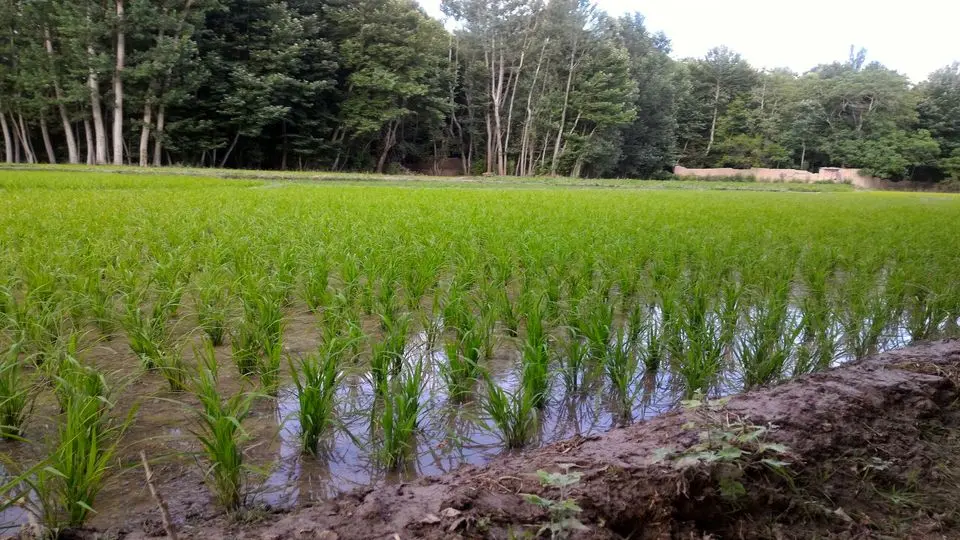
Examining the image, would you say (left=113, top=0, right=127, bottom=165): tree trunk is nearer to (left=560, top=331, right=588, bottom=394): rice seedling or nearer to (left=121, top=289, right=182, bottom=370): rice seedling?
(left=121, top=289, right=182, bottom=370): rice seedling

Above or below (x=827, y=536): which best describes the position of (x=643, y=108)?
above

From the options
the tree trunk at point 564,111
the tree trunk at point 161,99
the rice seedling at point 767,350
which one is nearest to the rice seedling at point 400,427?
the rice seedling at point 767,350

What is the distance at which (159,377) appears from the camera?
2.27 metres

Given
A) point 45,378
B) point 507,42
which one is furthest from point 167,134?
point 45,378

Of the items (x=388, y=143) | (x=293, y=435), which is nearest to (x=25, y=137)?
(x=388, y=143)

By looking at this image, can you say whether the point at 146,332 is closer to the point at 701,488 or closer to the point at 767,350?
the point at 701,488

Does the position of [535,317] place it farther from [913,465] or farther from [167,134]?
[167,134]

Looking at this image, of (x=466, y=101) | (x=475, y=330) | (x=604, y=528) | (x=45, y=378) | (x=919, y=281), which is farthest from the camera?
(x=466, y=101)

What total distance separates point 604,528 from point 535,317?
48.3 inches

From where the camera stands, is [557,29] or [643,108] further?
[643,108]

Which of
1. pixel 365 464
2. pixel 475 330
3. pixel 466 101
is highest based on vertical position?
pixel 466 101

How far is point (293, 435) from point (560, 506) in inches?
41.6

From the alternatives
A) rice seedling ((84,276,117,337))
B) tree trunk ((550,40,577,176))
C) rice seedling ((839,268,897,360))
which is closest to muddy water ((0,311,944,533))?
rice seedling ((84,276,117,337))

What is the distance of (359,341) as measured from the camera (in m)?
2.62
